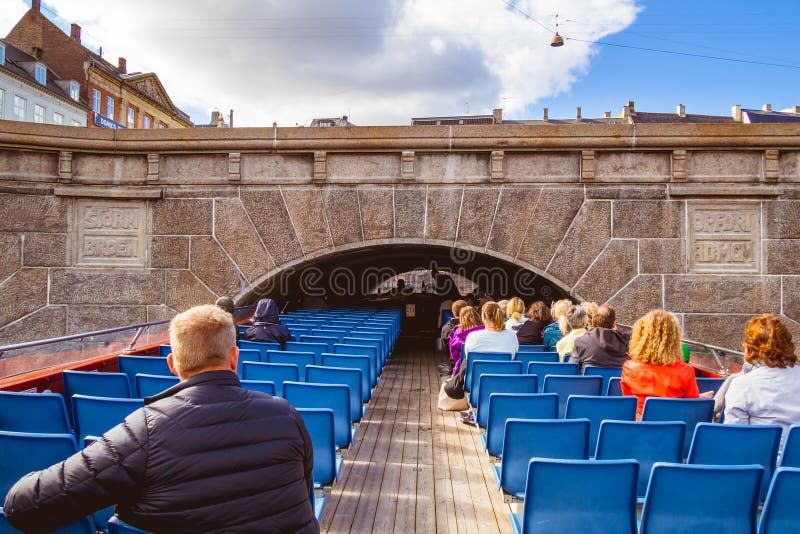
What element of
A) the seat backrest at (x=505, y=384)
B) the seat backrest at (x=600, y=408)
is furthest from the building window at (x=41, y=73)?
the seat backrest at (x=600, y=408)

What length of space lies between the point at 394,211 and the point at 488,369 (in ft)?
19.7

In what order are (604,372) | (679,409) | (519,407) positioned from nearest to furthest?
(679,409), (519,407), (604,372)

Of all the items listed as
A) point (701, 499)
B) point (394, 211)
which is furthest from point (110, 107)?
point (701, 499)

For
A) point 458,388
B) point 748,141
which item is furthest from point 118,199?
point 748,141

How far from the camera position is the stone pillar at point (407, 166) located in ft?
34.5

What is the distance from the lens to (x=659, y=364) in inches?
155

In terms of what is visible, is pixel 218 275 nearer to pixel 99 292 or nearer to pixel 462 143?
pixel 99 292

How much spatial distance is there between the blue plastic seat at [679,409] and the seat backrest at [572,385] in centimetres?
76

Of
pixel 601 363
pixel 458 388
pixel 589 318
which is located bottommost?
pixel 458 388

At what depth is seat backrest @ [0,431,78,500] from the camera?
222cm

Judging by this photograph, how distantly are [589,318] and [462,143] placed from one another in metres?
Result: 5.51

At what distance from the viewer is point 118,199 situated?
10.8 meters

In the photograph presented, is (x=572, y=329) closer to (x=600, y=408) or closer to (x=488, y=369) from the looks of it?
(x=488, y=369)

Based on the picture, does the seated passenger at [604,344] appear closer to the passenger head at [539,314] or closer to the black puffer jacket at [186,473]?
the passenger head at [539,314]
